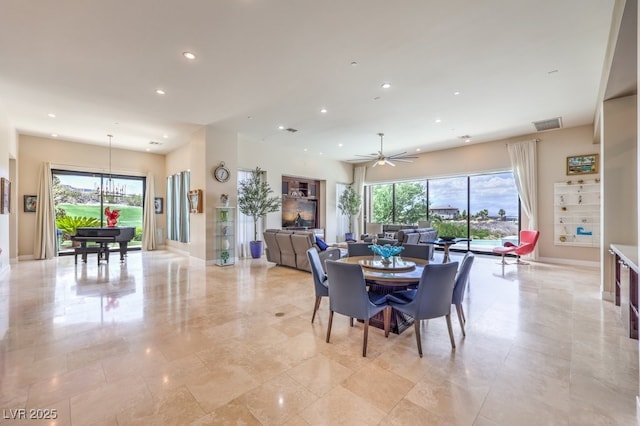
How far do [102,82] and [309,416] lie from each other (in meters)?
5.78

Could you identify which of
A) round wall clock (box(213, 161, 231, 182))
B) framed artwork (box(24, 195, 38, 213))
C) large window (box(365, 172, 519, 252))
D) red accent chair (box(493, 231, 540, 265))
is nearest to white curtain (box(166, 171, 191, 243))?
round wall clock (box(213, 161, 231, 182))

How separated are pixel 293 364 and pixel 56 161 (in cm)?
1003

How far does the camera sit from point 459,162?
940 cm

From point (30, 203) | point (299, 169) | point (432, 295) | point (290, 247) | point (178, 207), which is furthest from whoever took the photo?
point (299, 169)

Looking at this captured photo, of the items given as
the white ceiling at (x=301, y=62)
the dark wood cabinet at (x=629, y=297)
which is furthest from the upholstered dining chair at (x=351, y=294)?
the white ceiling at (x=301, y=62)

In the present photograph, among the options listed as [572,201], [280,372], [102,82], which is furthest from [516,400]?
[572,201]

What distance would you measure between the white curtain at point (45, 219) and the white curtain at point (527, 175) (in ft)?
44.4

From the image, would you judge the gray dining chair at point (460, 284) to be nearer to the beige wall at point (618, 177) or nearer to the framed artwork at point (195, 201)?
the beige wall at point (618, 177)

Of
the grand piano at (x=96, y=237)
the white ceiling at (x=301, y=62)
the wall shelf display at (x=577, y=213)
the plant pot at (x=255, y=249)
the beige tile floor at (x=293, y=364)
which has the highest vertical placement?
the white ceiling at (x=301, y=62)

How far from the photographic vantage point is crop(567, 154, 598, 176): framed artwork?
23.3ft

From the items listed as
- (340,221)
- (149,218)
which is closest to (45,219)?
(149,218)

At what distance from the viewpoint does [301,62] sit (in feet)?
13.6

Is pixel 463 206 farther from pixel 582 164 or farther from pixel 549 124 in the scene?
pixel 549 124

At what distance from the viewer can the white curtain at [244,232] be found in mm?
8648
